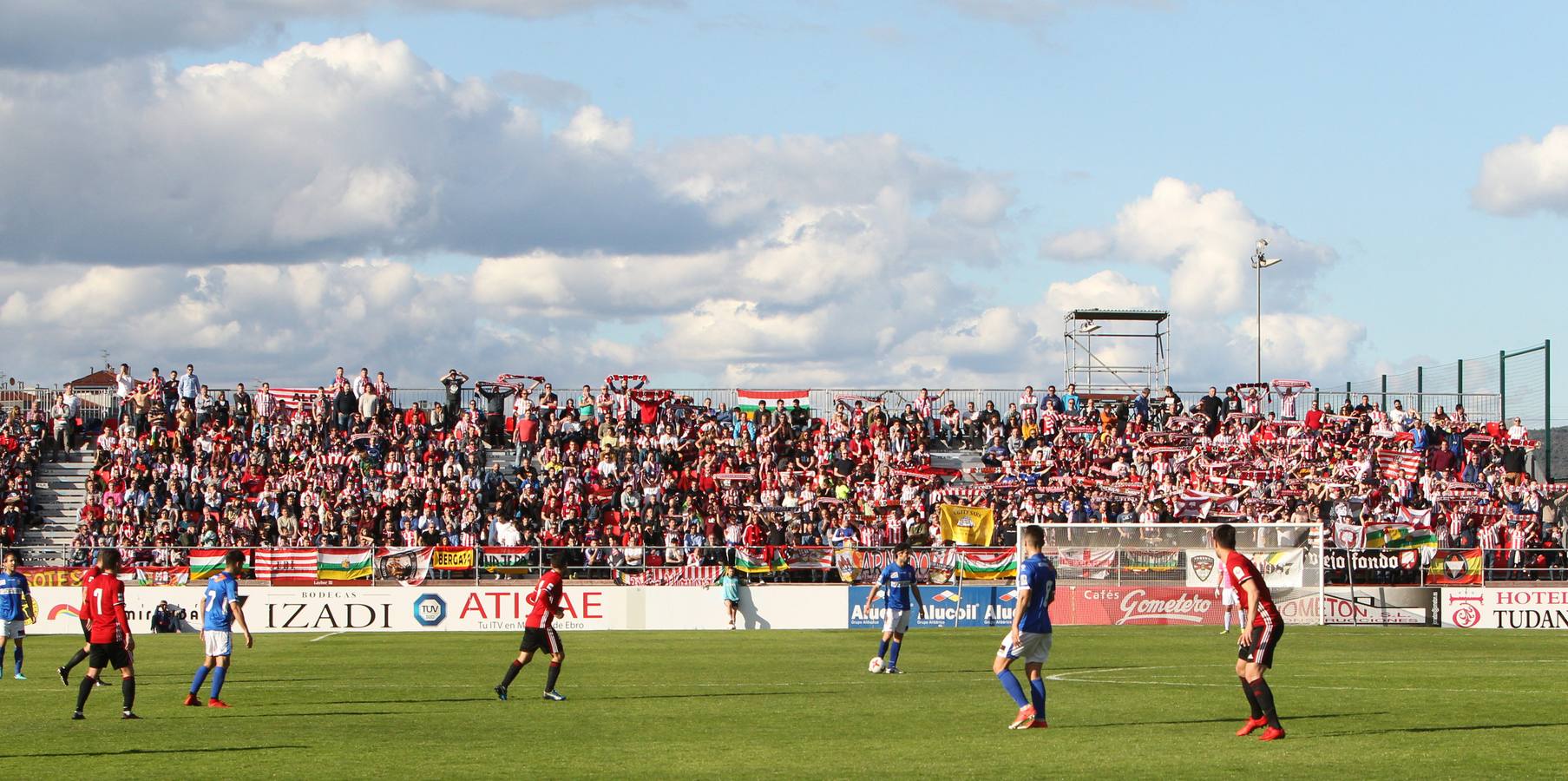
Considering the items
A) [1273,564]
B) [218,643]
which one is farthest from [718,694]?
[1273,564]

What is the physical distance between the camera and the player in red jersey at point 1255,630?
15.4 meters

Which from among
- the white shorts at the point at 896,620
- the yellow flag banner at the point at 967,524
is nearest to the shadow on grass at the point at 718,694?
the white shorts at the point at 896,620

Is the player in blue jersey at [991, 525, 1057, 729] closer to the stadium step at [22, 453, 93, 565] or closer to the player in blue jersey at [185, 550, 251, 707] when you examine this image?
the player in blue jersey at [185, 550, 251, 707]

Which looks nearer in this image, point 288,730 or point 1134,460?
point 288,730

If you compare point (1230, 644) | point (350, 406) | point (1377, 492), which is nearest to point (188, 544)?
point (350, 406)

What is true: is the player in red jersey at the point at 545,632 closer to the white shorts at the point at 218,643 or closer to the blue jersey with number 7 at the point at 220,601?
the white shorts at the point at 218,643

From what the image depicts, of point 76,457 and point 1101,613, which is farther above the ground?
point 76,457

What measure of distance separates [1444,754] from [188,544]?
1393 inches

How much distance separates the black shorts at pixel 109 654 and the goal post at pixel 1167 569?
24.9 m

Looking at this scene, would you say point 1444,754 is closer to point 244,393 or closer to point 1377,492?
point 1377,492

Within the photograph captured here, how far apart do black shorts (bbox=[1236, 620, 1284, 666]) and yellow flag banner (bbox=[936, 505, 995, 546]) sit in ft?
88.0

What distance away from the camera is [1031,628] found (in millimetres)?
16328

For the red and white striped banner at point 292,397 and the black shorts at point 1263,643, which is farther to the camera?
the red and white striped banner at point 292,397

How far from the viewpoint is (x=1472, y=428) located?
1999 inches
